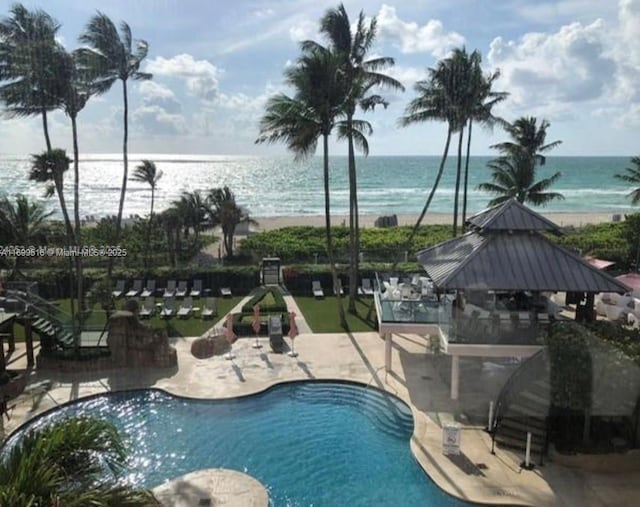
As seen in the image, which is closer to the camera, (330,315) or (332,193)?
(330,315)

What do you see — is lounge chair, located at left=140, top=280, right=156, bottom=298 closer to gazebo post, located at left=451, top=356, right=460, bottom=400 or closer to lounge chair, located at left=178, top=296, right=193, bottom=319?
lounge chair, located at left=178, top=296, right=193, bottom=319

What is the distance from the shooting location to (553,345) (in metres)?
12.8

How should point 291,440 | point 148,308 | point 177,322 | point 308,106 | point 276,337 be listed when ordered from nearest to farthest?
point 291,440, point 276,337, point 308,106, point 177,322, point 148,308

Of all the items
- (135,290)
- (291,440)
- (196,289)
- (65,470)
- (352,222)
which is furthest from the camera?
(135,290)

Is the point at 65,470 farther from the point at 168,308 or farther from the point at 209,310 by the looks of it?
the point at 168,308

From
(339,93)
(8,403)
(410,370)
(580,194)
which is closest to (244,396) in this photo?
(410,370)

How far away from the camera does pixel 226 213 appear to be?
33656 millimetres

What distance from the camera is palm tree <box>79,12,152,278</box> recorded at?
71.0ft

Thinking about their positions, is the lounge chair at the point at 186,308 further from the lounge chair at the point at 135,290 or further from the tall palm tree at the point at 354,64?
the tall palm tree at the point at 354,64

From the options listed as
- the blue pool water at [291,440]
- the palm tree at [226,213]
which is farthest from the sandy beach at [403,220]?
the blue pool water at [291,440]

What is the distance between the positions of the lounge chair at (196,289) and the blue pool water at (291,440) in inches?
442

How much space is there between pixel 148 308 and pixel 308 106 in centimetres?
1148

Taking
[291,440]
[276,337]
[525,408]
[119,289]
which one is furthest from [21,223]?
[525,408]

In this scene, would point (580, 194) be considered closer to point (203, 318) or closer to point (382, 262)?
point (382, 262)
